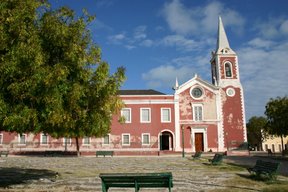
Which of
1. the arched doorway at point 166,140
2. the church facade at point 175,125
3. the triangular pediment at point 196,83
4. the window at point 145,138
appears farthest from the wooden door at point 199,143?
the triangular pediment at point 196,83

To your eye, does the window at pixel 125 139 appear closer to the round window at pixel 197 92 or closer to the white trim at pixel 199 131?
the white trim at pixel 199 131

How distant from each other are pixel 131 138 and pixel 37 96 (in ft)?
109

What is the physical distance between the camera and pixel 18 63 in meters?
9.59

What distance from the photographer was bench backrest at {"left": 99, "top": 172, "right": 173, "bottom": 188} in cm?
917

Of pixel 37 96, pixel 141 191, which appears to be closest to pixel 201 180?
pixel 141 191

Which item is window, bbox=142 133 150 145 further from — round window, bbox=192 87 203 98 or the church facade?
round window, bbox=192 87 203 98

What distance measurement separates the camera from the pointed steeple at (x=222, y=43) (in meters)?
46.6

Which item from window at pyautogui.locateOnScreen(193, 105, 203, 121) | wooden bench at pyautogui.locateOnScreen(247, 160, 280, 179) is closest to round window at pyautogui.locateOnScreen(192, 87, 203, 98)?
window at pyautogui.locateOnScreen(193, 105, 203, 121)

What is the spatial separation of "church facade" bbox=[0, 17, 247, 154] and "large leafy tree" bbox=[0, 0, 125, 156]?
99.4 feet

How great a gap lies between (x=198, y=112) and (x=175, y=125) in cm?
352

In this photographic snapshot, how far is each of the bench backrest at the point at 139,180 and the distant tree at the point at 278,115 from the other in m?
20.5

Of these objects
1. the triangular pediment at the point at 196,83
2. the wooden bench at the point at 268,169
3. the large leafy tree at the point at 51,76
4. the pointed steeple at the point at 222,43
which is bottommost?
the wooden bench at the point at 268,169

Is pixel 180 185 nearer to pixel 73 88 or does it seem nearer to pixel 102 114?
pixel 102 114

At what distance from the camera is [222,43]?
4819 cm
